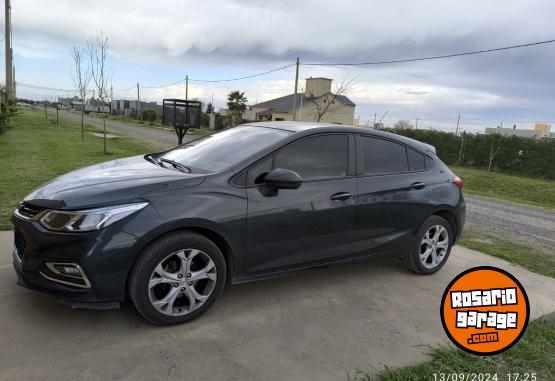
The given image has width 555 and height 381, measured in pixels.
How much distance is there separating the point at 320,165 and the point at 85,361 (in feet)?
7.69

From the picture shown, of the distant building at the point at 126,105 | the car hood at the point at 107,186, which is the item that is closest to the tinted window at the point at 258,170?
the car hood at the point at 107,186

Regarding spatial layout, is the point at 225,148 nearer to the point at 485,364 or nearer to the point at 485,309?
the point at 485,309

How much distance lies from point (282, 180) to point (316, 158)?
2.15ft

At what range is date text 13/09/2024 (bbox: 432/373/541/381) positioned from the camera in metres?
2.83

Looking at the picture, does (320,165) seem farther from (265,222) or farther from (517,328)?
(517,328)

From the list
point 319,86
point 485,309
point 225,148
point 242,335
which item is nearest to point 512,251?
point 485,309

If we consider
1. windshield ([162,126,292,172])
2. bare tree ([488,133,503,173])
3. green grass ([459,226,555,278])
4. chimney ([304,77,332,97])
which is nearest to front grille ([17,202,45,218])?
windshield ([162,126,292,172])

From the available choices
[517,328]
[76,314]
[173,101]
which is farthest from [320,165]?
[173,101]

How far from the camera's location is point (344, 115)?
4859cm

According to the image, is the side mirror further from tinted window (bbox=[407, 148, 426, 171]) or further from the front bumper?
tinted window (bbox=[407, 148, 426, 171])

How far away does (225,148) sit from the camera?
13.2 ft

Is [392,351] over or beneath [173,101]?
beneath

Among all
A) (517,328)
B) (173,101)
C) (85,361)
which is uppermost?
(173,101)

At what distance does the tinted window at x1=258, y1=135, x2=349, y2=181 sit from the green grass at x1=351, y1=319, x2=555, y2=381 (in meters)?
1.65
